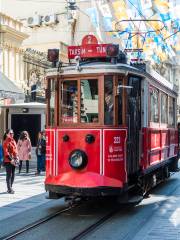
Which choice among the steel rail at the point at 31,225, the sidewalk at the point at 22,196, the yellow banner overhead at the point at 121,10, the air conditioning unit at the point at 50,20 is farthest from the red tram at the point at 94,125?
the air conditioning unit at the point at 50,20

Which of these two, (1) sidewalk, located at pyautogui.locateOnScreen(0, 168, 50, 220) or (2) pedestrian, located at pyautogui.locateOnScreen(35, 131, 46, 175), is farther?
(2) pedestrian, located at pyautogui.locateOnScreen(35, 131, 46, 175)

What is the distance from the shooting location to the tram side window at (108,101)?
10383 mm

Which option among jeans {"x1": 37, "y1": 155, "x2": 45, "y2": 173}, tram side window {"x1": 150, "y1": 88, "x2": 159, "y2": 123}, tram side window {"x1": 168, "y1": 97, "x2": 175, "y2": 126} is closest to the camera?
tram side window {"x1": 150, "y1": 88, "x2": 159, "y2": 123}

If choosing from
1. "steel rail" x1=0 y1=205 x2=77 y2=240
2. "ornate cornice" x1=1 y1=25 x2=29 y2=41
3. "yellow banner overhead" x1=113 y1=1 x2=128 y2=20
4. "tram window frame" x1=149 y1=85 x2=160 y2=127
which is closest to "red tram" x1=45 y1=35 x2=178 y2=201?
"steel rail" x1=0 y1=205 x2=77 y2=240

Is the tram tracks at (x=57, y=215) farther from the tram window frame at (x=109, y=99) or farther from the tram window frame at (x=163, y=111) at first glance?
the tram window frame at (x=163, y=111)

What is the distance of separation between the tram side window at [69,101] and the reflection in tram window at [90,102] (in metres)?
0.17

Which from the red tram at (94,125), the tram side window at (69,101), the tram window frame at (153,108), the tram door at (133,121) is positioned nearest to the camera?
the red tram at (94,125)

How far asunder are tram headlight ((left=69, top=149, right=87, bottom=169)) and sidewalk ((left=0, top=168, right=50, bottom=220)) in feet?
5.31

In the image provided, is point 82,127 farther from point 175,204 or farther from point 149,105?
point 175,204

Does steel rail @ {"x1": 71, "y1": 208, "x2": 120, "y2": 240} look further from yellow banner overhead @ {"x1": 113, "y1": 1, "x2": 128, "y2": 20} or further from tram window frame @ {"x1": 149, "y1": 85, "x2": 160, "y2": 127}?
yellow banner overhead @ {"x1": 113, "y1": 1, "x2": 128, "y2": 20}

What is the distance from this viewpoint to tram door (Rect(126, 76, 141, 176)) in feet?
35.4

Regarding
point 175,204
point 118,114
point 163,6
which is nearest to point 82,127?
point 118,114

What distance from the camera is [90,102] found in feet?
34.4

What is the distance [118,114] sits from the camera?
10.4 metres
